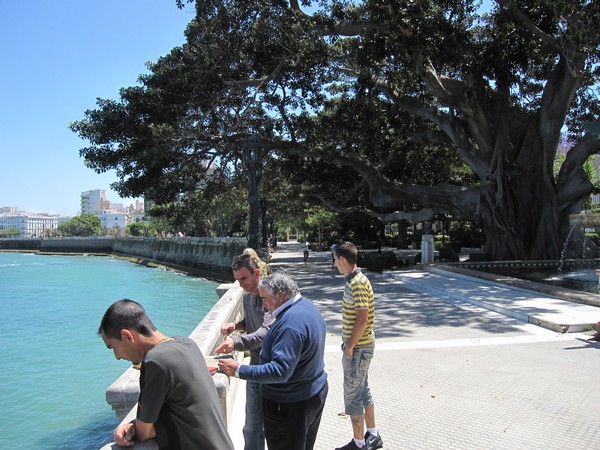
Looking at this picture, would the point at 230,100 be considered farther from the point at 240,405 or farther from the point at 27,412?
the point at 240,405

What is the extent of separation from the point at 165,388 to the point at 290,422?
1.11 meters

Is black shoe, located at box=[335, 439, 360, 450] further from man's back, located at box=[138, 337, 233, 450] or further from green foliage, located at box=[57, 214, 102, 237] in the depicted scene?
green foliage, located at box=[57, 214, 102, 237]

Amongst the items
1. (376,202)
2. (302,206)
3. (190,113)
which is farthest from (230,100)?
(302,206)

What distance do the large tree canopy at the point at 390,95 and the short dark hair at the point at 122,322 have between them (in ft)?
50.8

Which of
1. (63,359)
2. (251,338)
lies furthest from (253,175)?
(251,338)

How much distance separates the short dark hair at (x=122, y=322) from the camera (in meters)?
2.26

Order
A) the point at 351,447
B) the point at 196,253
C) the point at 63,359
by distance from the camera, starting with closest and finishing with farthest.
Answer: the point at 351,447, the point at 63,359, the point at 196,253

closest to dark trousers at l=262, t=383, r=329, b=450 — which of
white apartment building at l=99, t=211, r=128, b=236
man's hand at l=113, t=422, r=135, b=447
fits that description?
man's hand at l=113, t=422, r=135, b=447

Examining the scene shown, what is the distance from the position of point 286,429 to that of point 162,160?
59.8 ft

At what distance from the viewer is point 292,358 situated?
2830 mm

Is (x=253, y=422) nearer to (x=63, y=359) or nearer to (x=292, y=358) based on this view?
(x=292, y=358)

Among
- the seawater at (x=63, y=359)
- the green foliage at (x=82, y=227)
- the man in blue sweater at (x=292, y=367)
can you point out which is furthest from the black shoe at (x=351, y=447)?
the green foliage at (x=82, y=227)

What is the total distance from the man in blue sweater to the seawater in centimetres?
562

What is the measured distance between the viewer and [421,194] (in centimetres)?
2223
